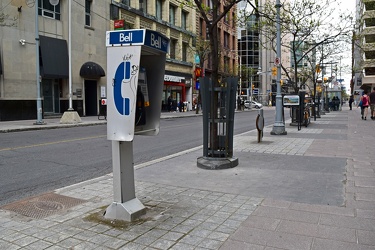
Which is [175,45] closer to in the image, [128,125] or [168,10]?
[168,10]

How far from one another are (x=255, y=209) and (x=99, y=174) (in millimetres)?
3749

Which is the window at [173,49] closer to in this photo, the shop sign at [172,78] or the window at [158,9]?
the shop sign at [172,78]

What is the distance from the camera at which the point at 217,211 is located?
4746 millimetres

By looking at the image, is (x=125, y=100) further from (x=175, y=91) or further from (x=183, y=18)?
→ (x=183, y=18)

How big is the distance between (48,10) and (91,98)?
751cm

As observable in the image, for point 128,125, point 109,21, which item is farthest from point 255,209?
point 109,21

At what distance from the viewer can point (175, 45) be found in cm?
4216

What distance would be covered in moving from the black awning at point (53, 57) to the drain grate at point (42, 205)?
790 inches

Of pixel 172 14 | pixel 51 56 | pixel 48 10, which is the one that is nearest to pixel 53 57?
pixel 51 56

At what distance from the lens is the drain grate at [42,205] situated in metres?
4.79

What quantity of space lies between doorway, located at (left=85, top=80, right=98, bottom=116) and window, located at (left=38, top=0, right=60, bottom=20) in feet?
18.6

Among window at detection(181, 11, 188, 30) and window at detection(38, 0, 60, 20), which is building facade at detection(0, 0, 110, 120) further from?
window at detection(181, 11, 188, 30)

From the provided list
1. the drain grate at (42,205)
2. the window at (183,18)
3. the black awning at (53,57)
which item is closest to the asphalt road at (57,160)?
the drain grate at (42,205)

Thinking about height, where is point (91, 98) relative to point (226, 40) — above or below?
below
